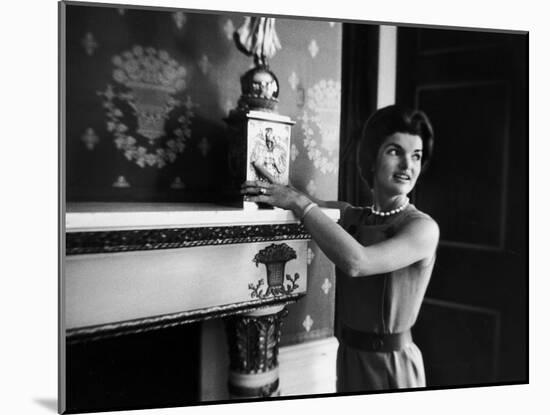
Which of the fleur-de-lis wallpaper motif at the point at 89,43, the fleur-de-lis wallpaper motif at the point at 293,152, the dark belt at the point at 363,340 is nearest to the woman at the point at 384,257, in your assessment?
the dark belt at the point at 363,340

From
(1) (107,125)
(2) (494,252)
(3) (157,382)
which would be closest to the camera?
(1) (107,125)

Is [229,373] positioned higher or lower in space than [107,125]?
lower

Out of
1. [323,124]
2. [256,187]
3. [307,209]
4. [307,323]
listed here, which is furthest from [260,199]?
[307,323]

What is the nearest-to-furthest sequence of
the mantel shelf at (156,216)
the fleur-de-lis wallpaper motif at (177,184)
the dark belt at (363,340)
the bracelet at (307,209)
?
the mantel shelf at (156,216)
the fleur-de-lis wallpaper motif at (177,184)
the bracelet at (307,209)
the dark belt at (363,340)

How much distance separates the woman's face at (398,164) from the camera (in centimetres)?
168

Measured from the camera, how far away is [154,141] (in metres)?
1.45

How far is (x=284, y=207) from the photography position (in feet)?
5.19

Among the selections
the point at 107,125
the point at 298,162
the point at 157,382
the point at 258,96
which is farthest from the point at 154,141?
the point at 157,382

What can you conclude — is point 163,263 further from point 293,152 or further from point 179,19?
point 179,19

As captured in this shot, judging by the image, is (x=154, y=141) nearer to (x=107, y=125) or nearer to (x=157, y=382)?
(x=107, y=125)

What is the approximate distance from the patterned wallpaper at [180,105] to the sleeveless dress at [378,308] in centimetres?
8

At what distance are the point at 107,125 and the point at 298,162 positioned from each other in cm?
53

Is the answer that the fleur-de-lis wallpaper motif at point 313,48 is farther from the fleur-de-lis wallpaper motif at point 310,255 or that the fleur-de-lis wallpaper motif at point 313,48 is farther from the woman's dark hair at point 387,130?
the fleur-de-lis wallpaper motif at point 310,255

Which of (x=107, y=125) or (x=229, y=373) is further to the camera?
(x=229, y=373)
